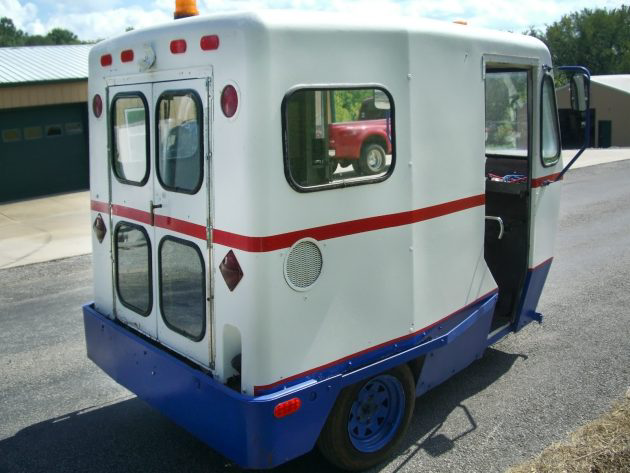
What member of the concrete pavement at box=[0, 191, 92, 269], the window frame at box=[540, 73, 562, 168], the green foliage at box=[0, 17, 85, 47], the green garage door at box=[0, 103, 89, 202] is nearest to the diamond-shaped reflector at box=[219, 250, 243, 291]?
the window frame at box=[540, 73, 562, 168]

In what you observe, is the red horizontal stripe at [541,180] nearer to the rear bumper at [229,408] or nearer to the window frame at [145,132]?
the rear bumper at [229,408]

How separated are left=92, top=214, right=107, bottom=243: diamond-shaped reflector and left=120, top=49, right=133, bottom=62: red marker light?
1.10m

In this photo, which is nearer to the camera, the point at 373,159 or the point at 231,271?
the point at 231,271

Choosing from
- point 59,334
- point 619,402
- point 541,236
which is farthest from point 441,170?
point 59,334

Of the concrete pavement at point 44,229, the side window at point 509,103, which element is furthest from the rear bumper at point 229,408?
the concrete pavement at point 44,229

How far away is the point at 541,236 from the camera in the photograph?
18.8ft

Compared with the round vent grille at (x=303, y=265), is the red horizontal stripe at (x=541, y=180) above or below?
above

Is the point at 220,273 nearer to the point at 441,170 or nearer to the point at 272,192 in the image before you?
the point at 272,192

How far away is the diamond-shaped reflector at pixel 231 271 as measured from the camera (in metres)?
3.70

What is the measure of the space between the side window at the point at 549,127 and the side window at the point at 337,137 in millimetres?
2034

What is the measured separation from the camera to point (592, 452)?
415 centimetres

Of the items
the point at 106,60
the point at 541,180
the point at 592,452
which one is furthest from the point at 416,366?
the point at 106,60

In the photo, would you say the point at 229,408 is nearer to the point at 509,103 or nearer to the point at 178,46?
the point at 178,46

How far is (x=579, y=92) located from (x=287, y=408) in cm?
340
